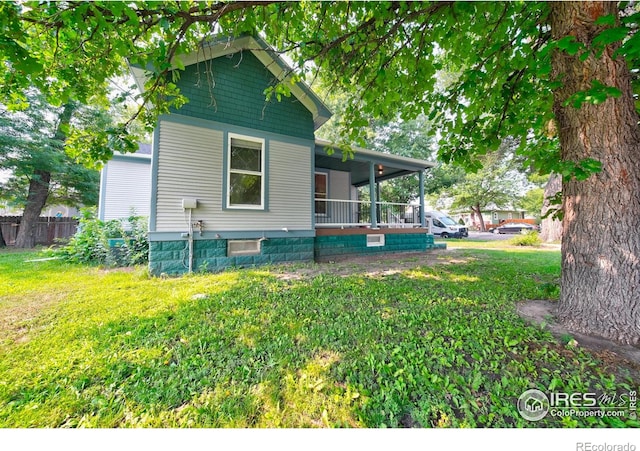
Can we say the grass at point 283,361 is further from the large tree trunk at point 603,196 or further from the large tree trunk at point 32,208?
the large tree trunk at point 32,208

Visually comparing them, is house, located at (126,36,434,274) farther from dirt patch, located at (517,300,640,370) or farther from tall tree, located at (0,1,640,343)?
dirt patch, located at (517,300,640,370)

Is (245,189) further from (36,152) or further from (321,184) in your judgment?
(36,152)

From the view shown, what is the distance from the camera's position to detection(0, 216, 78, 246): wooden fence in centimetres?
1096

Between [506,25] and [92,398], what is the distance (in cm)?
611

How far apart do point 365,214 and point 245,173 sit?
5496 mm

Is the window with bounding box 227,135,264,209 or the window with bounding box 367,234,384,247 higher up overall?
the window with bounding box 227,135,264,209

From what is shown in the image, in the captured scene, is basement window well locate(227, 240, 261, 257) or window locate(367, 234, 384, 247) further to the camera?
window locate(367, 234, 384, 247)

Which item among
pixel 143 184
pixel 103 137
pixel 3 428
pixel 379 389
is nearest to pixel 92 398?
pixel 3 428

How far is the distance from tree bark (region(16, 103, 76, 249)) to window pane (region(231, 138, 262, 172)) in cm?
1048

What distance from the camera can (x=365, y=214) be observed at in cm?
983

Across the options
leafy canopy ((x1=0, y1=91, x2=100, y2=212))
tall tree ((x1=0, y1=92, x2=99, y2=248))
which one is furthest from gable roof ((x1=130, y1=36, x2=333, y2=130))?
leafy canopy ((x1=0, y1=91, x2=100, y2=212))

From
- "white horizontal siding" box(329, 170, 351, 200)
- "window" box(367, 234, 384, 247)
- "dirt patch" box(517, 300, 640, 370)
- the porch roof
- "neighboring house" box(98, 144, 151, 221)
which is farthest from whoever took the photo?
"white horizontal siding" box(329, 170, 351, 200)

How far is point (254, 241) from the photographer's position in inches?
233
